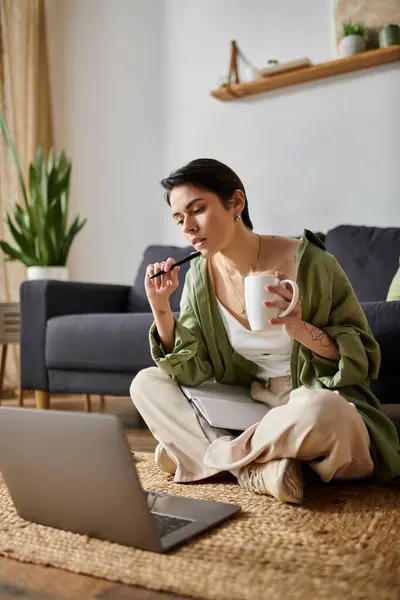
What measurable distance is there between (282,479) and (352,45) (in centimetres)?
232

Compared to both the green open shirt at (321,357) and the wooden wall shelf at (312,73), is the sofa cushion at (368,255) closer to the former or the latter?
the wooden wall shelf at (312,73)


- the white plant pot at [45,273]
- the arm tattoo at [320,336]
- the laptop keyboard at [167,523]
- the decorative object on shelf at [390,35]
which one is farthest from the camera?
the white plant pot at [45,273]

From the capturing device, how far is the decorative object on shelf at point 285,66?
3.17m

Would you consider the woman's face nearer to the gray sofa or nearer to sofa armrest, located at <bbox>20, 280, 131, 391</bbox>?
the gray sofa

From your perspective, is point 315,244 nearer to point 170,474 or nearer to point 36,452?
point 170,474

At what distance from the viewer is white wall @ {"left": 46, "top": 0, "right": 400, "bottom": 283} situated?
3139 mm

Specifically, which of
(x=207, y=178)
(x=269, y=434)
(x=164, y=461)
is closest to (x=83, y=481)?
(x=269, y=434)

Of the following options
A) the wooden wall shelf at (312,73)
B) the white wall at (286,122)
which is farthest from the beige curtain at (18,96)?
the wooden wall shelf at (312,73)

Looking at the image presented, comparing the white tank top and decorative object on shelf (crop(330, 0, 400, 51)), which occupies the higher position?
decorative object on shelf (crop(330, 0, 400, 51))

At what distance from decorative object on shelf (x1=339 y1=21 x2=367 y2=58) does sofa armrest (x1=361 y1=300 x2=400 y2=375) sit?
1589mm

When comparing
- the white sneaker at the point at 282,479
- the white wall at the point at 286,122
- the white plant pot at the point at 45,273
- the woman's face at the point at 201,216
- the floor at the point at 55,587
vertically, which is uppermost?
the white wall at the point at 286,122

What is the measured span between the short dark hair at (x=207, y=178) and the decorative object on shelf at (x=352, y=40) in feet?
6.05

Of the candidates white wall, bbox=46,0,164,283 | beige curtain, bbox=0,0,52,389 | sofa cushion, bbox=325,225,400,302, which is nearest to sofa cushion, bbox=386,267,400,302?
sofa cushion, bbox=325,225,400,302

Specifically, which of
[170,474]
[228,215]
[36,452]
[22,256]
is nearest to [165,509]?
[36,452]
